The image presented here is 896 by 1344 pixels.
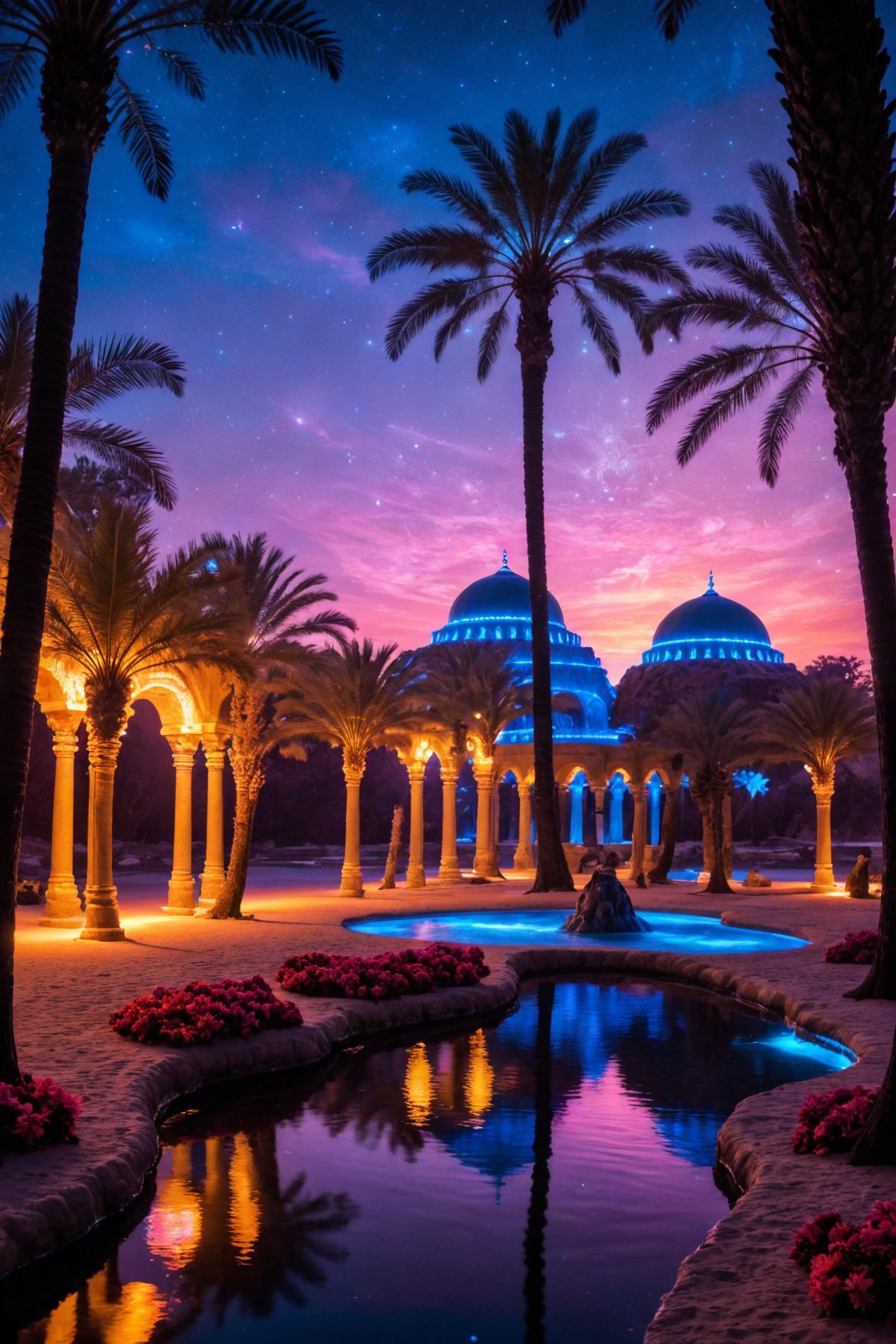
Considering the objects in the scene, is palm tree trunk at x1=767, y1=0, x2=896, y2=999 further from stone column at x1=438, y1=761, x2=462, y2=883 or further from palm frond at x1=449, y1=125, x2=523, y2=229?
stone column at x1=438, y1=761, x2=462, y2=883

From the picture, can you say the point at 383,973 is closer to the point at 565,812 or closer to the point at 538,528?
the point at 538,528

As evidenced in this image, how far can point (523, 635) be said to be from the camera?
6162 cm

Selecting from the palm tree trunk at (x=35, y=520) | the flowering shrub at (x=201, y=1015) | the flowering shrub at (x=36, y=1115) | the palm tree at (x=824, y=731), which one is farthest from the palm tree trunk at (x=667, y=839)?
the flowering shrub at (x=36, y=1115)

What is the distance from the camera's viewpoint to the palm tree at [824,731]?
30.0m

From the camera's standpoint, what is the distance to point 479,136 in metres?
21.1

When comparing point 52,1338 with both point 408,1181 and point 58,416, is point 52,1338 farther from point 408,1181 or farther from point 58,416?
point 58,416

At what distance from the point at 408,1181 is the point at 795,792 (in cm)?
5649

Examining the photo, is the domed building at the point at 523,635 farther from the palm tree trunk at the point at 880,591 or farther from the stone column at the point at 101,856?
the palm tree trunk at the point at 880,591

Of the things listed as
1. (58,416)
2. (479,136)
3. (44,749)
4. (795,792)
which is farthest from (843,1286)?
(795,792)

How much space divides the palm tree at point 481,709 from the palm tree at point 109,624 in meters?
14.5

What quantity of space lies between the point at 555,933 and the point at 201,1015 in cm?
1073

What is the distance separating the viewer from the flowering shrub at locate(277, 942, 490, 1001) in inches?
439

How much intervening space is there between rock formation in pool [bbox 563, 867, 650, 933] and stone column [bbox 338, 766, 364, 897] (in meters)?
9.25

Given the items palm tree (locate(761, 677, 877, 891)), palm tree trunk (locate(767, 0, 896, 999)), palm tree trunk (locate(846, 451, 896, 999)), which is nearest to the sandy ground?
palm tree trunk (locate(846, 451, 896, 999))
